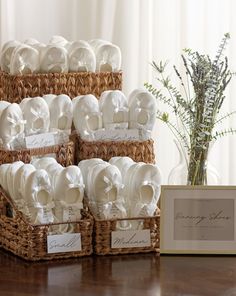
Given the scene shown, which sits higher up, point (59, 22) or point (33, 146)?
point (59, 22)

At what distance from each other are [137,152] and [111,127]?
10cm

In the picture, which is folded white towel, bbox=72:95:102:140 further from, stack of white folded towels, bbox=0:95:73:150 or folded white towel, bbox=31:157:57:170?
folded white towel, bbox=31:157:57:170

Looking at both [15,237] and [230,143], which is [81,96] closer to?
[15,237]

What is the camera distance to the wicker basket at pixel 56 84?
7.47ft

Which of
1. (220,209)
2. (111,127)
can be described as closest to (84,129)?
(111,127)

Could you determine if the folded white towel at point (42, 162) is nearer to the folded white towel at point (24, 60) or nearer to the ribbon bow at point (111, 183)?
the ribbon bow at point (111, 183)

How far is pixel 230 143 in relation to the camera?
136 inches

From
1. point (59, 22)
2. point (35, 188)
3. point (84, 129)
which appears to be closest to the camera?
point (35, 188)

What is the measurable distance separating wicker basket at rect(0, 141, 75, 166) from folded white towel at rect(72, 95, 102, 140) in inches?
1.8

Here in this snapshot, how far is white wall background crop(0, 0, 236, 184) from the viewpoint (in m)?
3.38

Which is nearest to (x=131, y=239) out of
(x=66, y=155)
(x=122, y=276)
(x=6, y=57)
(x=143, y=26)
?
(x=122, y=276)

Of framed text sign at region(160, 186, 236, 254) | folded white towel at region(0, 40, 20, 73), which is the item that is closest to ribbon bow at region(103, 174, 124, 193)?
framed text sign at region(160, 186, 236, 254)

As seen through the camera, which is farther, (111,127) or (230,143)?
(230,143)

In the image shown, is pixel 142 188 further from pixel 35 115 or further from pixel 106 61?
pixel 106 61
